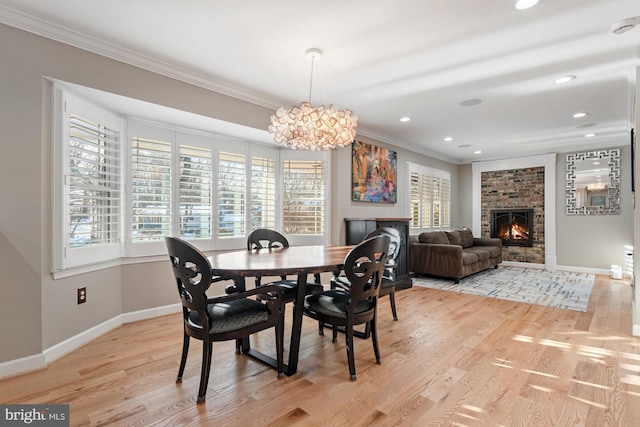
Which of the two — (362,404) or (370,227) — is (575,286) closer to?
(370,227)

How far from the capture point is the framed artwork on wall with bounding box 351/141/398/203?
4883 millimetres

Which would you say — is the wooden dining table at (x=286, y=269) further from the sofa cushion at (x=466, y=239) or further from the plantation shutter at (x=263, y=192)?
the sofa cushion at (x=466, y=239)

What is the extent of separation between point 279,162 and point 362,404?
11.0 feet

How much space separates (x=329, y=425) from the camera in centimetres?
165

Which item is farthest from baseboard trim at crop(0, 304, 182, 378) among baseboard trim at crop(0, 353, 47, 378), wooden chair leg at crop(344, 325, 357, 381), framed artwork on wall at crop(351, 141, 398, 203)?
framed artwork on wall at crop(351, 141, 398, 203)

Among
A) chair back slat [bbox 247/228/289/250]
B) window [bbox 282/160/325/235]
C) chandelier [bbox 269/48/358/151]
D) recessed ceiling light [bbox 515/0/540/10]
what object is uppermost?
recessed ceiling light [bbox 515/0/540/10]

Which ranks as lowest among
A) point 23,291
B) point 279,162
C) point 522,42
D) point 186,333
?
point 186,333

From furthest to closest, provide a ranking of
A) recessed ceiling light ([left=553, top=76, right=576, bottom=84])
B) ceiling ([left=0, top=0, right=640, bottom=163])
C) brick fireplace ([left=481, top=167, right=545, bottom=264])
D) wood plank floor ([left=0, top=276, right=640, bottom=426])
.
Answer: brick fireplace ([left=481, top=167, right=545, bottom=264])
recessed ceiling light ([left=553, top=76, right=576, bottom=84])
ceiling ([left=0, top=0, right=640, bottom=163])
wood plank floor ([left=0, top=276, right=640, bottom=426])

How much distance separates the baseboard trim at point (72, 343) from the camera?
217 cm

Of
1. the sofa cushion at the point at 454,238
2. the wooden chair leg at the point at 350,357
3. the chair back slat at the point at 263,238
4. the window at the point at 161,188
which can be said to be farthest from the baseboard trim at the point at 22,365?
the sofa cushion at the point at 454,238

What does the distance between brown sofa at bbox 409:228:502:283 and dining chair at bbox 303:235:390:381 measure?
10.8ft

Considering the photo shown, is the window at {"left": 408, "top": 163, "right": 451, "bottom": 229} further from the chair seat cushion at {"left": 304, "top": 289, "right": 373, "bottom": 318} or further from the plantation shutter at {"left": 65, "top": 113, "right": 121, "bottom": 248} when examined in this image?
the plantation shutter at {"left": 65, "top": 113, "right": 121, "bottom": 248}

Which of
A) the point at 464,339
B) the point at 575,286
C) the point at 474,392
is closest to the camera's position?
the point at 474,392

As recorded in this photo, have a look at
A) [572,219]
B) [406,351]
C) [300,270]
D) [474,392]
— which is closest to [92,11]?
[300,270]
